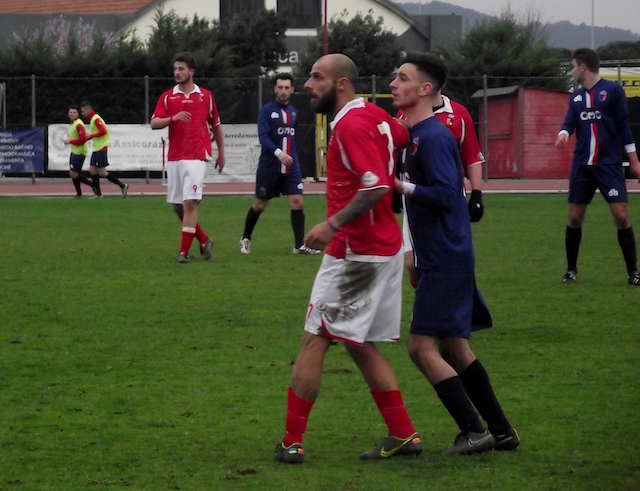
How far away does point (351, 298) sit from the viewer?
5.18m

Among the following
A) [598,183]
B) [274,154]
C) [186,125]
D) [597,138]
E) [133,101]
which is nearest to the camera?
[597,138]

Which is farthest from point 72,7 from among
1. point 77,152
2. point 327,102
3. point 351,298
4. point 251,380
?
point 351,298

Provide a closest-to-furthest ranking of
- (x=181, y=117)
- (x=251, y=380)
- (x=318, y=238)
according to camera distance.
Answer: (x=318, y=238), (x=251, y=380), (x=181, y=117)

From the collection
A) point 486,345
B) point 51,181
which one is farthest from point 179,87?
point 51,181

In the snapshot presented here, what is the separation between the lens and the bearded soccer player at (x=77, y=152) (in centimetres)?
2492

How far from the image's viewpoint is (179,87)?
12562 mm

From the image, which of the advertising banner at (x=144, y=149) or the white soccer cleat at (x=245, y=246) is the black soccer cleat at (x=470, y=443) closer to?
the white soccer cleat at (x=245, y=246)

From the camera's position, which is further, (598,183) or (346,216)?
(598,183)

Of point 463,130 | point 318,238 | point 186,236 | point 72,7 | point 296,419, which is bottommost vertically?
point 296,419

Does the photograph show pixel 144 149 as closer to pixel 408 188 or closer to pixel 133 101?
pixel 133 101

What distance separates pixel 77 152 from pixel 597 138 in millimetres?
16391

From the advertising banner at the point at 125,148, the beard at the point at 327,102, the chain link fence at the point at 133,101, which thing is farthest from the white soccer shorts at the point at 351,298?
the chain link fence at the point at 133,101

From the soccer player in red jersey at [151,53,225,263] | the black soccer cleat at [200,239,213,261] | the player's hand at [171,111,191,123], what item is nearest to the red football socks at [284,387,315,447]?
the player's hand at [171,111,191,123]

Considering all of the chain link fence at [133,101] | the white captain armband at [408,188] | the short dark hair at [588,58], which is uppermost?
the chain link fence at [133,101]
